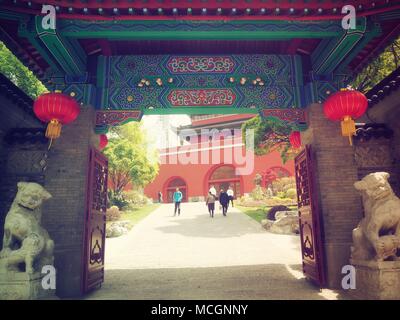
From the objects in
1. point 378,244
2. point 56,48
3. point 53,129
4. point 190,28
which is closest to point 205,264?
point 378,244

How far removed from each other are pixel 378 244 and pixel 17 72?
13534 millimetres

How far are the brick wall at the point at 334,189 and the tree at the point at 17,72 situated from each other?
11.7 metres

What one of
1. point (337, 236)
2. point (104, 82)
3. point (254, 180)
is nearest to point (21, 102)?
point (104, 82)

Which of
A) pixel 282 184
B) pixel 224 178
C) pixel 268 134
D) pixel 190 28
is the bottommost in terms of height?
pixel 282 184

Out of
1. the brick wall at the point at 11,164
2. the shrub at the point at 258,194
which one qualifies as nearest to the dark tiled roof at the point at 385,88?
the brick wall at the point at 11,164

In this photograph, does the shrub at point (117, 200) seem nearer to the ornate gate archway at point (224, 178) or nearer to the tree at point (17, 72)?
the tree at point (17, 72)

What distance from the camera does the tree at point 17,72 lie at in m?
11.9

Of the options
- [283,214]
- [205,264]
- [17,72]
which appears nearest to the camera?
[205,264]

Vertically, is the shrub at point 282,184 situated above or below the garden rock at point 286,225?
above

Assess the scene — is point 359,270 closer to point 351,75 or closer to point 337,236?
point 337,236

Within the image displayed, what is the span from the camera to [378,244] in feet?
12.7

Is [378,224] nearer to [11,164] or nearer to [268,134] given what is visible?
[11,164]

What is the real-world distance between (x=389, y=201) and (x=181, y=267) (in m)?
4.28

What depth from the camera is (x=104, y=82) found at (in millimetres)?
5500
